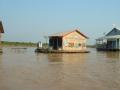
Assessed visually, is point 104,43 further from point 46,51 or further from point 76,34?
point 46,51

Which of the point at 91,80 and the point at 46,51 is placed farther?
the point at 46,51

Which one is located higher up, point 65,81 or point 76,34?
point 76,34

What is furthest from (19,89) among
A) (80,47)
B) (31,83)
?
(80,47)

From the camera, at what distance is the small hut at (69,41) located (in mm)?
40525

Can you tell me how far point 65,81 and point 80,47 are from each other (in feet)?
98.1

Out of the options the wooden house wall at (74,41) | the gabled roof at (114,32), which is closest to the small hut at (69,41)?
the wooden house wall at (74,41)

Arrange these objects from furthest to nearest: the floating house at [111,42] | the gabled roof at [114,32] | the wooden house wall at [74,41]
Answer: the gabled roof at [114,32]
the floating house at [111,42]
the wooden house wall at [74,41]

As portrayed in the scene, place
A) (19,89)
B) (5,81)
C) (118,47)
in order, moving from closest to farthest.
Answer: (19,89), (5,81), (118,47)

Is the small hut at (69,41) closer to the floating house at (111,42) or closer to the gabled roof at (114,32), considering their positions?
the floating house at (111,42)

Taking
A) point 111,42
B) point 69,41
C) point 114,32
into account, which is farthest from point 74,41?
point 114,32

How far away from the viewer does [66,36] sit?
133 feet

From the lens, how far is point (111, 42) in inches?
1928

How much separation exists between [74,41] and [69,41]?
82 cm

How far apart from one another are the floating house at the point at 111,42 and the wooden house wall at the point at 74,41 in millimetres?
6982
